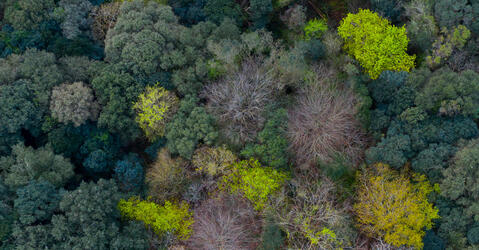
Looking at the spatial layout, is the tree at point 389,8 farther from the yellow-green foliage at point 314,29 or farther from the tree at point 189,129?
the tree at point 189,129

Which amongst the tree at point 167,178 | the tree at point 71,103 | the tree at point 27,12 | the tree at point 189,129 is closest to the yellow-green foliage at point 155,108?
the tree at point 189,129

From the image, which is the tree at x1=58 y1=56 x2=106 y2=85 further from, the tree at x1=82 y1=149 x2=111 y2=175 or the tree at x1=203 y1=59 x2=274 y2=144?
the tree at x1=203 y1=59 x2=274 y2=144

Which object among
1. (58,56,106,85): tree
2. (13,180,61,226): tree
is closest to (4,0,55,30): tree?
(58,56,106,85): tree

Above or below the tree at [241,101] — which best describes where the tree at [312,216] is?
below

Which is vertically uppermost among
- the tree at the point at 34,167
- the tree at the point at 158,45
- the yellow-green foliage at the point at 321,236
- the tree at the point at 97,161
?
the tree at the point at 158,45

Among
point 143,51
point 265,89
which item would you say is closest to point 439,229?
point 265,89
